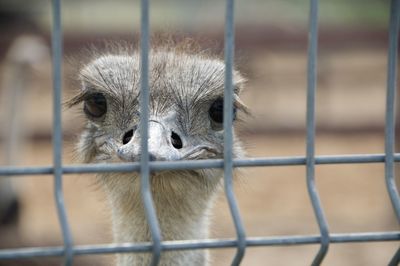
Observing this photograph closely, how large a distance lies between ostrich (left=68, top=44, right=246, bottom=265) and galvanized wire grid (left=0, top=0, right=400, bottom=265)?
72 centimetres

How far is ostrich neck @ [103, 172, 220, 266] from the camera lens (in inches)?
111

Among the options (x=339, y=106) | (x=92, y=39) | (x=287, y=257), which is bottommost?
(x=287, y=257)

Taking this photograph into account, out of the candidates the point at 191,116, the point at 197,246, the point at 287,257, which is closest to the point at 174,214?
the point at 191,116

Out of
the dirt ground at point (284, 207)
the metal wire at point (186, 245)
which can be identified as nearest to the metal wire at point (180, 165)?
the metal wire at point (186, 245)

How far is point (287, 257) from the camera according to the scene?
691 centimetres

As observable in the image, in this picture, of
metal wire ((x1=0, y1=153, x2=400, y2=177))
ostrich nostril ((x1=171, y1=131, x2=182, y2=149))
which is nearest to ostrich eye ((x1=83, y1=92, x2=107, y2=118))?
ostrich nostril ((x1=171, y1=131, x2=182, y2=149))

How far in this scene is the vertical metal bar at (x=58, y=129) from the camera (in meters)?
1.65

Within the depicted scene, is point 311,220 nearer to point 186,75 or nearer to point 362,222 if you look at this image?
point 362,222

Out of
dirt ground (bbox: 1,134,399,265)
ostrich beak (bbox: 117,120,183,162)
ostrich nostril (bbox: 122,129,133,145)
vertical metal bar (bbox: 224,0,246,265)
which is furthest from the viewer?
dirt ground (bbox: 1,134,399,265)

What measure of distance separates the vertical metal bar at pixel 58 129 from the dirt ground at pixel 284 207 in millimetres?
3972

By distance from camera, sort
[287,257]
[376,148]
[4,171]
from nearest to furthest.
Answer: [4,171], [287,257], [376,148]

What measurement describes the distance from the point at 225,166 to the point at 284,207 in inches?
285

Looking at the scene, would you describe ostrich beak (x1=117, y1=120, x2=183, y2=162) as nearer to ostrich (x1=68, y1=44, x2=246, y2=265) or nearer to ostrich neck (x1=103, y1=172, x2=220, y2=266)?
ostrich (x1=68, y1=44, x2=246, y2=265)

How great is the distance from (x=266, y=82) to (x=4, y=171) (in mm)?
9477
